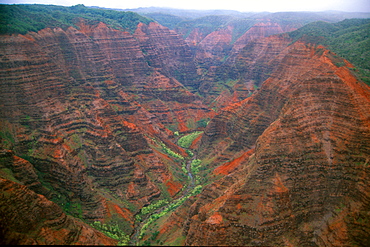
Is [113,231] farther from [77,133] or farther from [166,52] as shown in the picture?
[166,52]

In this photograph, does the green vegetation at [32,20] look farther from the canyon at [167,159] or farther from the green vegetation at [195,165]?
the green vegetation at [195,165]

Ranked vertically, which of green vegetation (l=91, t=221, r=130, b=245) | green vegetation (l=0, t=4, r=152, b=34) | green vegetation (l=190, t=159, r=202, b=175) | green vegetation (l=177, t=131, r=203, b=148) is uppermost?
green vegetation (l=0, t=4, r=152, b=34)

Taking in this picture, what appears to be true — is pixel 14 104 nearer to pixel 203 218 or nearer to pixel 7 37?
pixel 7 37

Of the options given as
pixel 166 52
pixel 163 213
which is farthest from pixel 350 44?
pixel 166 52

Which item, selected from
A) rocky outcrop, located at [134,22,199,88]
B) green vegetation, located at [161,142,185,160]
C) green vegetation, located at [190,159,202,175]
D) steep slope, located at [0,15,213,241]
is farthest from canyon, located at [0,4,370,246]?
rocky outcrop, located at [134,22,199,88]

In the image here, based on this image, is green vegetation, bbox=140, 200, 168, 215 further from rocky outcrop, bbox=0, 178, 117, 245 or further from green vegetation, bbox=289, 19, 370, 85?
green vegetation, bbox=289, 19, 370, 85

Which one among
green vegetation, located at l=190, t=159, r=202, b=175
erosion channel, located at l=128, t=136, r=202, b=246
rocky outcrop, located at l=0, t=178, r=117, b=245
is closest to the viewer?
rocky outcrop, located at l=0, t=178, r=117, b=245
